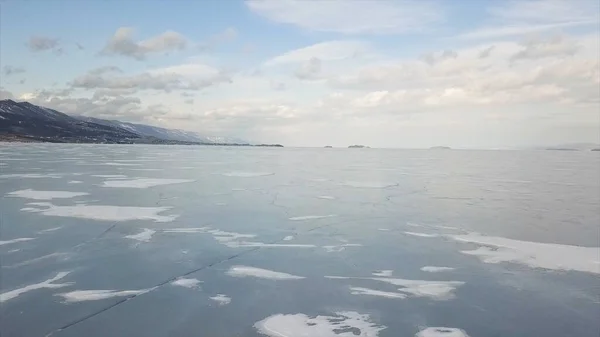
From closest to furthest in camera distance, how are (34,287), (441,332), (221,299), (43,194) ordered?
(441,332) → (221,299) → (34,287) → (43,194)

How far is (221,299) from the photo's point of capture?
231 inches

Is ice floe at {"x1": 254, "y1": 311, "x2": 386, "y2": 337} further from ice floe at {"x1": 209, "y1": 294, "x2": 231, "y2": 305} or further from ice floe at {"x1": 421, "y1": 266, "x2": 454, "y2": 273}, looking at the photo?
ice floe at {"x1": 421, "y1": 266, "x2": 454, "y2": 273}

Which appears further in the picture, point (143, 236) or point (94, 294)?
point (143, 236)

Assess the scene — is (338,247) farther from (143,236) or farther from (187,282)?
(143,236)

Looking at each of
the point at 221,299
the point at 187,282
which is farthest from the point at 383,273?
the point at 187,282

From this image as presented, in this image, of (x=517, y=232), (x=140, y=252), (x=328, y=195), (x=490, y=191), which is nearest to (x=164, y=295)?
(x=140, y=252)

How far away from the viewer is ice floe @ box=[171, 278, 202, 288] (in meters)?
6.38

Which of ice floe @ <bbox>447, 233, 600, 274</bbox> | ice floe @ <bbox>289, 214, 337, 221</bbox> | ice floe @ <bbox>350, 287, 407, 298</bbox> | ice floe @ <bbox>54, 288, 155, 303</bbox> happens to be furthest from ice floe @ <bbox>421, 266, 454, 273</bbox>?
ice floe @ <bbox>289, 214, 337, 221</bbox>

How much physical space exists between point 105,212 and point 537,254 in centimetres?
1094

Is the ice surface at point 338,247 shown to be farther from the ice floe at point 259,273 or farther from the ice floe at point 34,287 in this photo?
the ice floe at point 34,287

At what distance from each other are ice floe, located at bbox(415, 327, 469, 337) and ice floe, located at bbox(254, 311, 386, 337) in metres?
0.46

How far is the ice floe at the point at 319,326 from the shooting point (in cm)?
488

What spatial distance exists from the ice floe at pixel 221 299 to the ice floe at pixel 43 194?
11525mm

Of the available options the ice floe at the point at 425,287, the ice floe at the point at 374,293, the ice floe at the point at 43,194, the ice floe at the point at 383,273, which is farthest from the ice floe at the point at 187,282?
the ice floe at the point at 43,194
